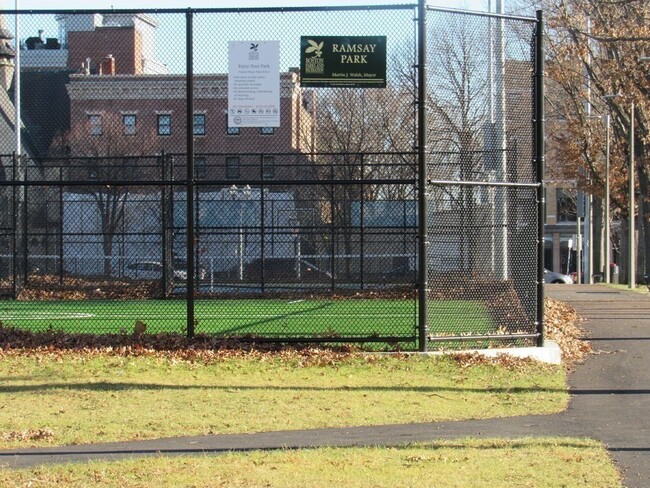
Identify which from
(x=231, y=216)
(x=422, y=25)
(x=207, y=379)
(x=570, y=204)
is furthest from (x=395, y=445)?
(x=570, y=204)

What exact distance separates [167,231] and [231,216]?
10.7 feet

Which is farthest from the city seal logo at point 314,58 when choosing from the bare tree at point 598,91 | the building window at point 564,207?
the building window at point 564,207

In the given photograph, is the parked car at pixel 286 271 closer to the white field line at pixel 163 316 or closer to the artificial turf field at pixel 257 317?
the artificial turf field at pixel 257 317

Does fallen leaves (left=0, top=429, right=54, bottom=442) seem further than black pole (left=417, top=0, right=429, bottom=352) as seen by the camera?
No

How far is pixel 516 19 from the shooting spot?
11.9 metres

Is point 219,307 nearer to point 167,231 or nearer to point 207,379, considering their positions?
point 167,231

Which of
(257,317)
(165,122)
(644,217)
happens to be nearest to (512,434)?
(257,317)

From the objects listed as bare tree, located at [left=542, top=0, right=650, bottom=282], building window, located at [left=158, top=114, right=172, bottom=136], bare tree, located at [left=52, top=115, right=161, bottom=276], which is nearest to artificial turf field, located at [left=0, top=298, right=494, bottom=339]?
bare tree, located at [left=52, top=115, right=161, bottom=276]

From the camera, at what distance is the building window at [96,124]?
63.3ft

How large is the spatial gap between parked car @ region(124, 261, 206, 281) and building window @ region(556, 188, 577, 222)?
139ft

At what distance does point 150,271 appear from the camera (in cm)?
2667

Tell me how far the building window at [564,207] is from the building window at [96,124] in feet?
157

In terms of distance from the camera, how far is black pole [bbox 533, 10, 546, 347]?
467 inches

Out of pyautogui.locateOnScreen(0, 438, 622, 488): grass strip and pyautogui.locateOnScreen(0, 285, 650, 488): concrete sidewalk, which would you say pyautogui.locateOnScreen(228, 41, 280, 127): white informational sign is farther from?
pyautogui.locateOnScreen(0, 438, 622, 488): grass strip
